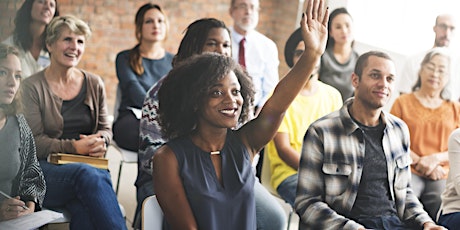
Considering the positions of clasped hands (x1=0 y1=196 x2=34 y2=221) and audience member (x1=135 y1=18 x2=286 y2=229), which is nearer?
clasped hands (x1=0 y1=196 x2=34 y2=221)

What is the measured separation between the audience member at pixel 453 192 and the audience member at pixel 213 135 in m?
0.84

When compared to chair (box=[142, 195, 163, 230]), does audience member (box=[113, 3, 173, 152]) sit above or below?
above

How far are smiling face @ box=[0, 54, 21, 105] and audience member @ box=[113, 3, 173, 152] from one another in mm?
1036

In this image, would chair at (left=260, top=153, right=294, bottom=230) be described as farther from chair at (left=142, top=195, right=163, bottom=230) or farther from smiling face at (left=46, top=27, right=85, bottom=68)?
chair at (left=142, top=195, right=163, bottom=230)

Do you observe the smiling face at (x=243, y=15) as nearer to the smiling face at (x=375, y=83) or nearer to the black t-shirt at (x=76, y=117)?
the black t-shirt at (x=76, y=117)

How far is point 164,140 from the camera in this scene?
7.92ft

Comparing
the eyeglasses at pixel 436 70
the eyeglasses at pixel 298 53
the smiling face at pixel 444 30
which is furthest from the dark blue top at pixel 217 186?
the smiling face at pixel 444 30

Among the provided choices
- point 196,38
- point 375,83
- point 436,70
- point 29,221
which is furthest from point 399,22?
point 29,221

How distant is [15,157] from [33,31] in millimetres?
886

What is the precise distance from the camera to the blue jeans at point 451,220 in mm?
2559

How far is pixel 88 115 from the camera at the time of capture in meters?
2.83

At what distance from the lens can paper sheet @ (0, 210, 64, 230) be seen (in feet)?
7.37

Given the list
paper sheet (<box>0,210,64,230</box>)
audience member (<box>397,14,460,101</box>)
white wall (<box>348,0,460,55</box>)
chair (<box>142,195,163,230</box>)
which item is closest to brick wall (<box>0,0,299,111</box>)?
white wall (<box>348,0,460,55</box>)

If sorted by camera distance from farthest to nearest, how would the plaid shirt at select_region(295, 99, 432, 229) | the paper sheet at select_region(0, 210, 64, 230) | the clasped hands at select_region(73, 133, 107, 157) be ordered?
the clasped hands at select_region(73, 133, 107, 157)
the plaid shirt at select_region(295, 99, 432, 229)
the paper sheet at select_region(0, 210, 64, 230)
